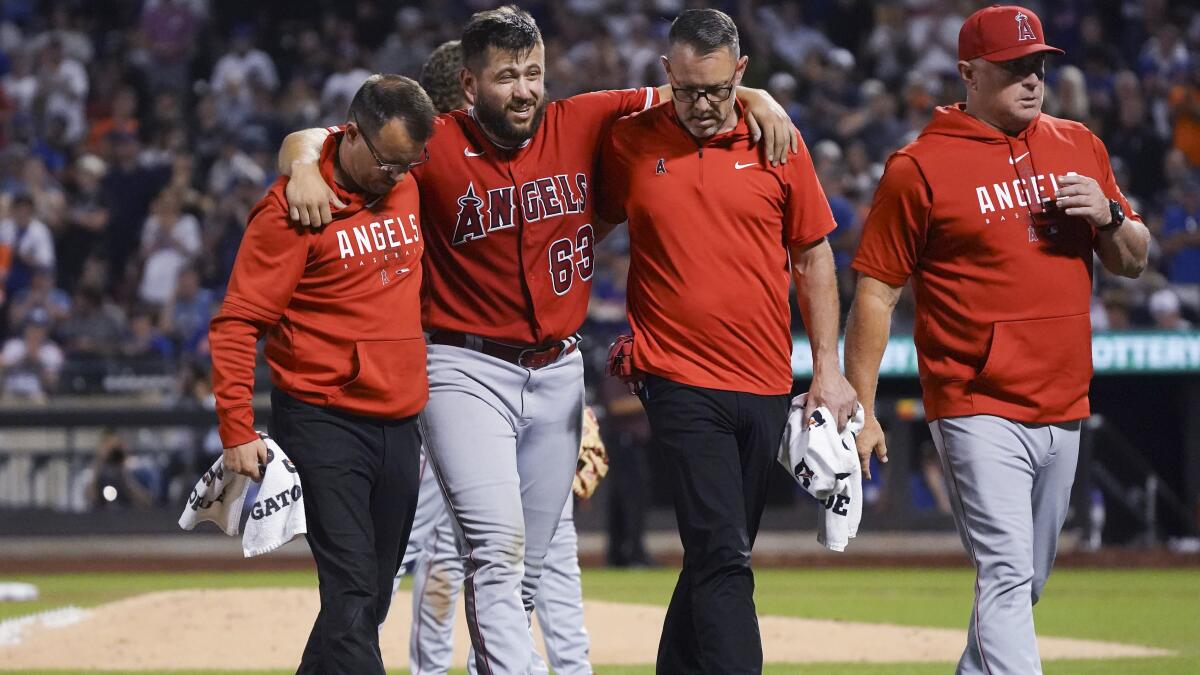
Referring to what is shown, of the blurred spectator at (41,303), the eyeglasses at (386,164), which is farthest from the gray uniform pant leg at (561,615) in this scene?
the blurred spectator at (41,303)

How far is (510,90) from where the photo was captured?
579cm

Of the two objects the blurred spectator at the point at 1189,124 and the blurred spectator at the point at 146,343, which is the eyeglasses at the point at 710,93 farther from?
the blurred spectator at the point at 1189,124

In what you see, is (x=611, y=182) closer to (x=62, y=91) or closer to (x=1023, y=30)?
(x=1023, y=30)

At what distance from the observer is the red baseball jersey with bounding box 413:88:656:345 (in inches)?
231

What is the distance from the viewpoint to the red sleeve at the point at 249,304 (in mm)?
5449

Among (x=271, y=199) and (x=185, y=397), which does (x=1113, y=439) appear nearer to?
(x=185, y=397)

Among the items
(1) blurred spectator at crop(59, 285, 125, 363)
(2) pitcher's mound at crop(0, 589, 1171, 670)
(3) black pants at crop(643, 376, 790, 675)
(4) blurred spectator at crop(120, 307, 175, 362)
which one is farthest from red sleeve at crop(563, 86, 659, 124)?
(1) blurred spectator at crop(59, 285, 125, 363)

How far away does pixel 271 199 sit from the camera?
219 inches

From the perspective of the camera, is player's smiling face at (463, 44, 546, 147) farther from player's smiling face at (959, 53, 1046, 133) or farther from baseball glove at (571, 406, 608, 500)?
baseball glove at (571, 406, 608, 500)

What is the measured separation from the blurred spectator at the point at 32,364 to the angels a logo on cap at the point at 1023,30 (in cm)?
1222

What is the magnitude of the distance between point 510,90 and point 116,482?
1092 centimetres

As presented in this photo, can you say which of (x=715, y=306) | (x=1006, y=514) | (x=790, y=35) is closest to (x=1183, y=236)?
(x=790, y=35)

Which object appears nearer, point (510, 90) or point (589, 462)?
point (510, 90)

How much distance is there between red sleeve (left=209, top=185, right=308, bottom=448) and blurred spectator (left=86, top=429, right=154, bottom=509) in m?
10.5
